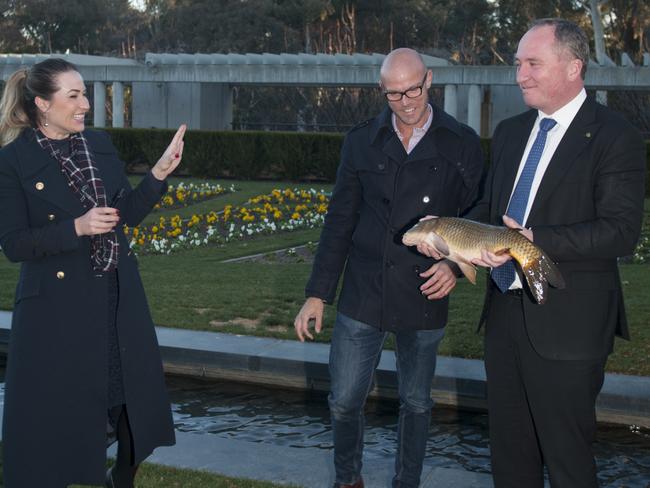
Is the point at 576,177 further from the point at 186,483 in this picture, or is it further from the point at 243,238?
the point at 243,238

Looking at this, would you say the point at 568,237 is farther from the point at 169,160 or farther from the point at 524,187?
the point at 169,160

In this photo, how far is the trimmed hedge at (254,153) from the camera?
24.0 metres

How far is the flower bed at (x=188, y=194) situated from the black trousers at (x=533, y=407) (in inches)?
588

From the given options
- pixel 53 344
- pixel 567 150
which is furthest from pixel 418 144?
pixel 53 344

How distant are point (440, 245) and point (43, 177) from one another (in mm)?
1678

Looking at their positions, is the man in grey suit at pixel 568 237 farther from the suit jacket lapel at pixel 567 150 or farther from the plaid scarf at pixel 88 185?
the plaid scarf at pixel 88 185

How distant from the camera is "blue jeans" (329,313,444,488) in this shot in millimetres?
4477

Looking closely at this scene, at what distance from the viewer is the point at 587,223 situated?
11.9 ft

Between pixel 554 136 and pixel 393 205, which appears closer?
pixel 554 136

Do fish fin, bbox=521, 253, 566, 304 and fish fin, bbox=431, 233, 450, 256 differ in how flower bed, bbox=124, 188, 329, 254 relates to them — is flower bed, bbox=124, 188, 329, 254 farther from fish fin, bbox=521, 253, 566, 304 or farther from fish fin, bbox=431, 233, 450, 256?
fish fin, bbox=521, 253, 566, 304

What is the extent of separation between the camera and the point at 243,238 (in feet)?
49.7

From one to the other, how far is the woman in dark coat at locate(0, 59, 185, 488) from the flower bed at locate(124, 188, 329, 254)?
9.76m

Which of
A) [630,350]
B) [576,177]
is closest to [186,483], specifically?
[576,177]

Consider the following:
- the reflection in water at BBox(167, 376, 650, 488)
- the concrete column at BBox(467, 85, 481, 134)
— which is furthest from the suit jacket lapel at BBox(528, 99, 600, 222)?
the concrete column at BBox(467, 85, 481, 134)
